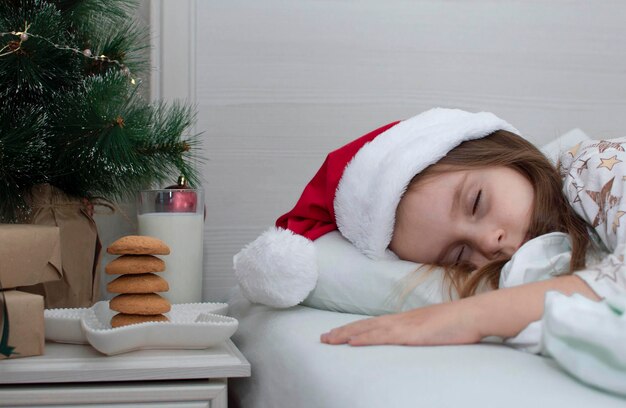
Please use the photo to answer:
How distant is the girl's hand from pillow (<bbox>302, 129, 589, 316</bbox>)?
0.57 feet

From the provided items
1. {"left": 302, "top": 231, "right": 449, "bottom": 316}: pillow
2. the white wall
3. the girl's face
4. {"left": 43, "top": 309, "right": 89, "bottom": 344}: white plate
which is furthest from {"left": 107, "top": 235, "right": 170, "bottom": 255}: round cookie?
the white wall

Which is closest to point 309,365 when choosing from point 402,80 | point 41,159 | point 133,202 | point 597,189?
point 597,189

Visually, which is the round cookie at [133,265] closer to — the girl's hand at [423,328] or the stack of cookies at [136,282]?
the stack of cookies at [136,282]

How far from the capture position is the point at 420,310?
0.76 m

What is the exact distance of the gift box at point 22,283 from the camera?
0.88 meters

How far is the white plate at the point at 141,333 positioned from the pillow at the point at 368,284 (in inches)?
6.4

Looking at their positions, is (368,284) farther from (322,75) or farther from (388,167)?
(322,75)

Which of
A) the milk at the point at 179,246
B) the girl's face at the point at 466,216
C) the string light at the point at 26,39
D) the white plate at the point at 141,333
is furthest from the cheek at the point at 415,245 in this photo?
the string light at the point at 26,39

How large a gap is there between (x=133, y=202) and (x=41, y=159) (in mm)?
363

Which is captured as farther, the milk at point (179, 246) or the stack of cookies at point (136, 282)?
the milk at point (179, 246)

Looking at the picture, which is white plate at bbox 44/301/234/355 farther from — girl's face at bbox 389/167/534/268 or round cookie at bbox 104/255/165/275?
girl's face at bbox 389/167/534/268

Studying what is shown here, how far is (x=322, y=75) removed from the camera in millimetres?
1616

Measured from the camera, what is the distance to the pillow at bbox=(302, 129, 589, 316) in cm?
94

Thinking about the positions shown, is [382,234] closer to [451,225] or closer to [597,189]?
[451,225]
